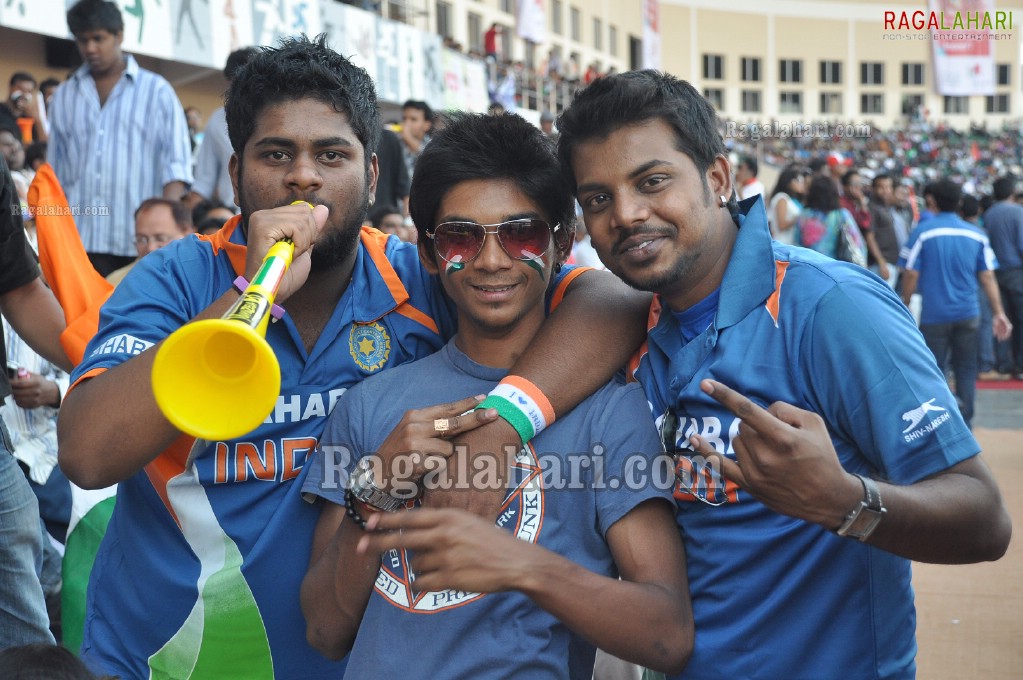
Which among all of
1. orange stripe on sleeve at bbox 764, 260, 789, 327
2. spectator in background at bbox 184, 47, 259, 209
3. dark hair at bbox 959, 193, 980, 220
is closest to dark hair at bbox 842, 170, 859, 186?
dark hair at bbox 959, 193, 980, 220

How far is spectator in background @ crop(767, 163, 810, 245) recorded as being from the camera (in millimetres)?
10062

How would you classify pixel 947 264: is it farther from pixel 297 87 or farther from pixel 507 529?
pixel 507 529

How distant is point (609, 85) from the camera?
248cm

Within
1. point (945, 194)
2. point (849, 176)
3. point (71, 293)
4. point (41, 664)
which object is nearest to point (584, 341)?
point (41, 664)

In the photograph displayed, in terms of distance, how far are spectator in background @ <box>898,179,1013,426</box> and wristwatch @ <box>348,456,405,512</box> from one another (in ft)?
27.3

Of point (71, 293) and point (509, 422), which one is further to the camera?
point (71, 293)

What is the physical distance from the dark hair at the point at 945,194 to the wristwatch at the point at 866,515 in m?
8.57

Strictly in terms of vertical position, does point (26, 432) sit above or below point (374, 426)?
below

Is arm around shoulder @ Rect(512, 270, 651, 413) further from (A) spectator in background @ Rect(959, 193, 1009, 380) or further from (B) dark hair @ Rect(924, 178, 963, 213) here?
(A) spectator in background @ Rect(959, 193, 1009, 380)

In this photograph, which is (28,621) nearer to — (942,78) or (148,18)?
(148,18)

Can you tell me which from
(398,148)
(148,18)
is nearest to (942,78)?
(148,18)

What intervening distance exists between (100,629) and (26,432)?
89.6 inches

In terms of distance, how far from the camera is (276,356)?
Result: 8.04ft

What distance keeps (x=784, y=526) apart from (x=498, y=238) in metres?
0.92
